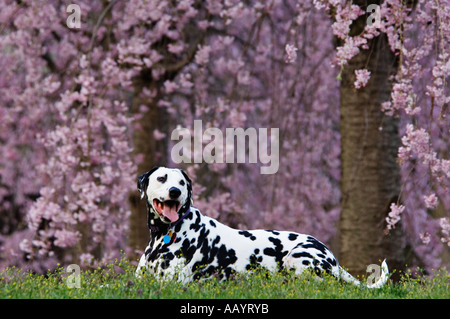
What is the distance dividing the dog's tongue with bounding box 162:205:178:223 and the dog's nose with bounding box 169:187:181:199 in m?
0.21

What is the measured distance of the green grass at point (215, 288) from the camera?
6.04 metres

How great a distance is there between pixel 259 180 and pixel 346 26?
6.58 meters

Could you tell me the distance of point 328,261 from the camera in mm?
7328

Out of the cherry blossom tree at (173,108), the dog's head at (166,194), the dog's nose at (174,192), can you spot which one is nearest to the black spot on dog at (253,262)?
the dog's head at (166,194)

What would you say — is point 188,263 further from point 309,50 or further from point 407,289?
point 309,50

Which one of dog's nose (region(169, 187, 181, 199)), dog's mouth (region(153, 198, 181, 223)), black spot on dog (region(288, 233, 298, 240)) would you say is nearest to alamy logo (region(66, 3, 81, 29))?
dog's mouth (region(153, 198, 181, 223))

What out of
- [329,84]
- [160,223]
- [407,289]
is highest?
[329,84]

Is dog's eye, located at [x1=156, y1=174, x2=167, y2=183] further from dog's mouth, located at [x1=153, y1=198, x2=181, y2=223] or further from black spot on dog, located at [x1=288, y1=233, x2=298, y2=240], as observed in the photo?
black spot on dog, located at [x1=288, y1=233, x2=298, y2=240]

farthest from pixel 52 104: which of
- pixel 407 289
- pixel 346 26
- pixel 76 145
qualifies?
pixel 407 289

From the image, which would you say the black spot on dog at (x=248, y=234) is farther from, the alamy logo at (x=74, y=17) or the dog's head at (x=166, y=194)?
the alamy logo at (x=74, y=17)

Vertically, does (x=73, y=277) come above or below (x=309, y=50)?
below

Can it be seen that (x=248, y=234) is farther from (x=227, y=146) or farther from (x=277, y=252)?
(x=227, y=146)

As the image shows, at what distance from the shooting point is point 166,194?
6961mm

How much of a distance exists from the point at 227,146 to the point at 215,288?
510cm
